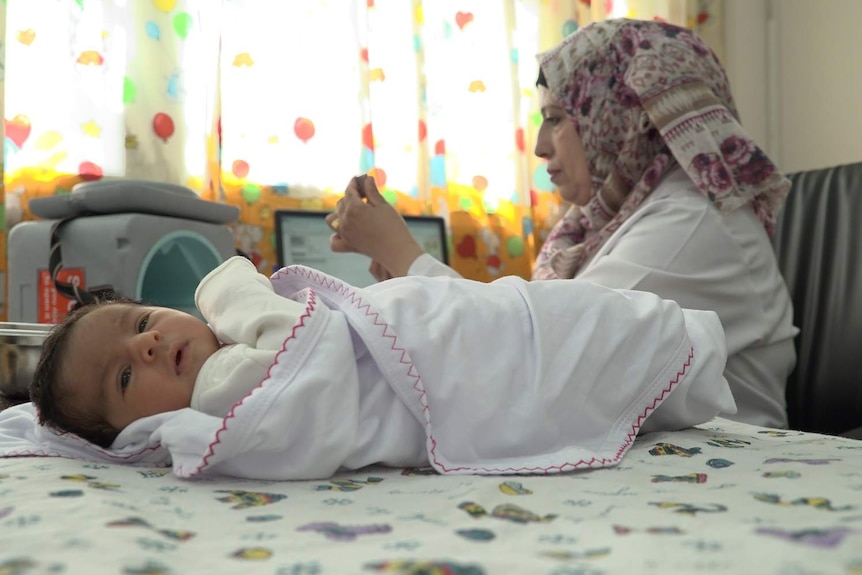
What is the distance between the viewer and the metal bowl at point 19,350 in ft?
3.74

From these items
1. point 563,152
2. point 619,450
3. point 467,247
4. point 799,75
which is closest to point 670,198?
point 563,152

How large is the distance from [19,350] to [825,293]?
4.68ft

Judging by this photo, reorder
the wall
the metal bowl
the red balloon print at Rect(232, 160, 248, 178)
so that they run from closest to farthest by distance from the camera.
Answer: the metal bowl, the red balloon print at Rect(232, 160, 248, 178), the wall

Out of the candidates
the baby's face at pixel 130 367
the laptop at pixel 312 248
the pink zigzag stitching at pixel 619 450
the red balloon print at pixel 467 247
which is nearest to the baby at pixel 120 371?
the baby's face at pixel 130 367

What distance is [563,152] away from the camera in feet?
5.43

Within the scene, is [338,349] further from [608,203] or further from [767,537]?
[608,203]

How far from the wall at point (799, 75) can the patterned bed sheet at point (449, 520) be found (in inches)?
83.5

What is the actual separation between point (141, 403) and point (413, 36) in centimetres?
164

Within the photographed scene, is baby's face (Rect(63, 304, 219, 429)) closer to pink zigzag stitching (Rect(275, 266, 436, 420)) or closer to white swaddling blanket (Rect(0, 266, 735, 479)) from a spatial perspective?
white swaddling blanket (Rect(0, 266, 735, 479))

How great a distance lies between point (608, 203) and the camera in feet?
5.38

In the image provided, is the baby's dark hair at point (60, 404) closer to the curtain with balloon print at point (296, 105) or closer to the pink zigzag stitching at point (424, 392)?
the pink zigzag stitching at point (424, 392)

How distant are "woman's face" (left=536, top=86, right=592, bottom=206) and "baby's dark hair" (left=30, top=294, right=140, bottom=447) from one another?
1101 millimetres

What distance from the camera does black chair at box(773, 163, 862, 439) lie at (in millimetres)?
1477

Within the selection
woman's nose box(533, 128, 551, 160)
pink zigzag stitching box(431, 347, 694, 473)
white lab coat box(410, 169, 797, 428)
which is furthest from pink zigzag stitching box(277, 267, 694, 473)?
woman's nose box(533, 128, 551, 160)
